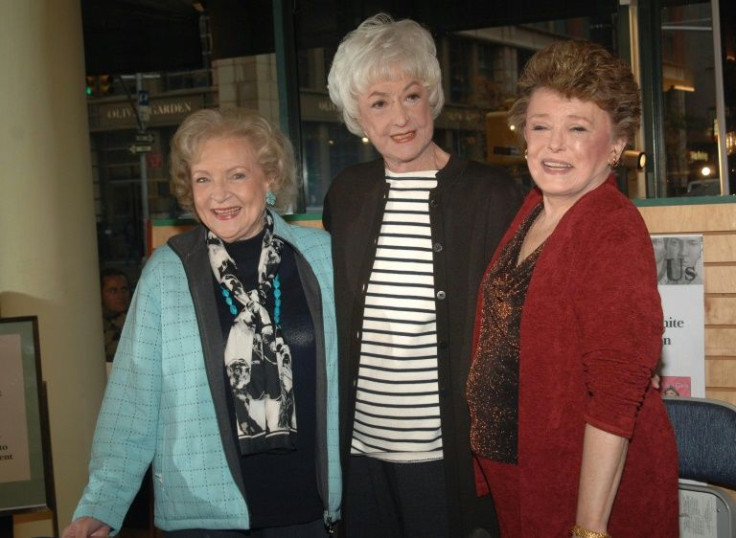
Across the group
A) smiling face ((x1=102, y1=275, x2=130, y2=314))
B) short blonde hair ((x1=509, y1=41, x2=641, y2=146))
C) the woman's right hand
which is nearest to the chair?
short blonde hair ((x1=509, y1=41, x2=641, y2=146))

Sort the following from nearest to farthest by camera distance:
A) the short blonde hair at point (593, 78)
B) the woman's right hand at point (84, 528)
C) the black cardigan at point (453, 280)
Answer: the short blonde hair at point (593, 78) < the woman's right hand at point (84, 528) < the black cardigan at point (453, 280)

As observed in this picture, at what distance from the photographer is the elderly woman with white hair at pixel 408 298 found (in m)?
2.43

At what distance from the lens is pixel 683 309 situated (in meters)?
3.21

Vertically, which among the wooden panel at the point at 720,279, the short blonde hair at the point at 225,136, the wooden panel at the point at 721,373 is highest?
the short blonde hair at the point at 225,136

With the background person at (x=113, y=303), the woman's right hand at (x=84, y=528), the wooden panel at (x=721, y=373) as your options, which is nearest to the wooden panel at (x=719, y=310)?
the wooden panel at (x=721, y=373)

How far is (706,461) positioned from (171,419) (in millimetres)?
1535

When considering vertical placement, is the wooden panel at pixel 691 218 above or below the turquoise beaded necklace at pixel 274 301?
above

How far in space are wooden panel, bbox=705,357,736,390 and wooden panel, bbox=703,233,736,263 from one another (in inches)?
14.3

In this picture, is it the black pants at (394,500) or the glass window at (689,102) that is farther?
the glass window at (689,102)

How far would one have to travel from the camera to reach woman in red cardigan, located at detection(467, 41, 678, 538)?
183 cm

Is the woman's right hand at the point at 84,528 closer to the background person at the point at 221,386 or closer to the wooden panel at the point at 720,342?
the background person at the point at 221,386

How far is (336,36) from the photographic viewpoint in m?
4.93

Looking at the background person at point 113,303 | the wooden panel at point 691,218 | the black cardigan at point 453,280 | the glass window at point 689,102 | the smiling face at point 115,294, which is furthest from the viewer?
the smiling face at point 115,294

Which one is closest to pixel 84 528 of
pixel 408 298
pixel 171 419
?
pixel 171 419
